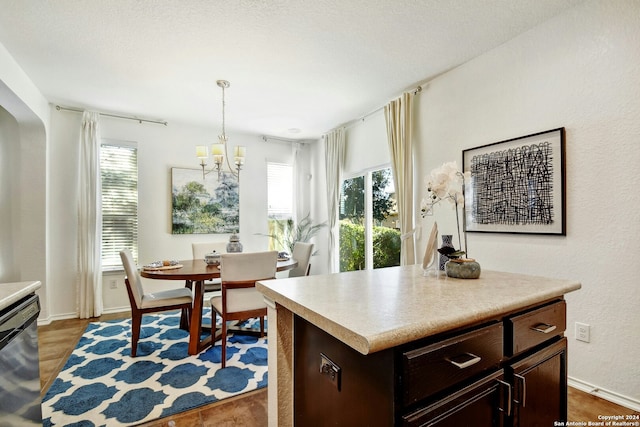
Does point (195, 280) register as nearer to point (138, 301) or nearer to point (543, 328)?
point (138, 301)

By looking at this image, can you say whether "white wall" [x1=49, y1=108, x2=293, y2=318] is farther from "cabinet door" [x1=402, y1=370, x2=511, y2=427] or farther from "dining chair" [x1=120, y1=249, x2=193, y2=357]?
"cabinet door" [x1=402, y1=370, x2=511, y2=427]

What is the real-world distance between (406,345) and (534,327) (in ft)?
2.28

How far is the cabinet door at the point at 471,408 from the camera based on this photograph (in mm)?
863

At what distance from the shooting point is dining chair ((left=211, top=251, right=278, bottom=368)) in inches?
98.7

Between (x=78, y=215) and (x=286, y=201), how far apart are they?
2.91m

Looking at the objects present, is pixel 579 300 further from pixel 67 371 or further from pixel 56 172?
pixel 56 172

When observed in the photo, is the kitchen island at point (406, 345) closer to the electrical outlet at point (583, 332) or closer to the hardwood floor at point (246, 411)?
the hardwood floor at point (246, 411)

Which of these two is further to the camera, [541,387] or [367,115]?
[367,115]

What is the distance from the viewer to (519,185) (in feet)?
7.87

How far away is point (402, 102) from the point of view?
3.34 metres

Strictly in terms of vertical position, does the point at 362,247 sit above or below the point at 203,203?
below

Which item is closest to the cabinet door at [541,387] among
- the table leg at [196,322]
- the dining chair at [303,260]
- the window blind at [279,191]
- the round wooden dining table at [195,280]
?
the round wooden dining table at [195,280]

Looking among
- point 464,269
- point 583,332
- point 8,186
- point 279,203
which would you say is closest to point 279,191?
point 279,203

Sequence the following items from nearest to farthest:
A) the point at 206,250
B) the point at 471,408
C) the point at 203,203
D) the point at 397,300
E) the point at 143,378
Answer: the point at 471,408 < the point at 397,300 < the point at 143,378 < the point at 206,250 < the point at 203,203
